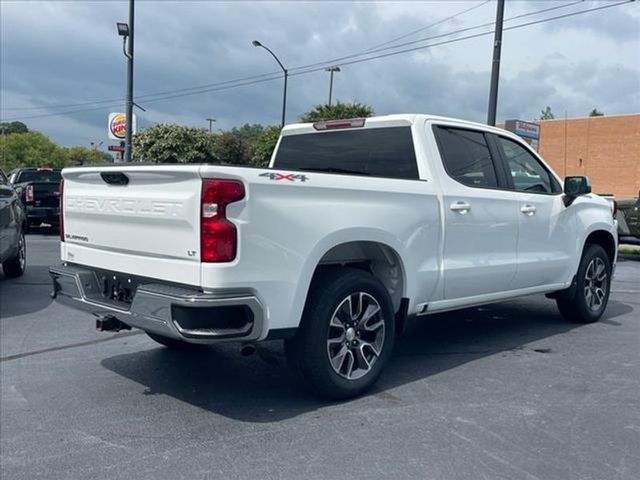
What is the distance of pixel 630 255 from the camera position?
47.9 feet

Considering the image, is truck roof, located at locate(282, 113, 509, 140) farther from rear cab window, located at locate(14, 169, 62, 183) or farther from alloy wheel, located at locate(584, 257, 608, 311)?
rear cab window, located at locate(14, 169, 62, 183)

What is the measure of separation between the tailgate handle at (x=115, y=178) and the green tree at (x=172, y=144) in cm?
2988

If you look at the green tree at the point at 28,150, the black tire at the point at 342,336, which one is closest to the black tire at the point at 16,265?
the black tire at the point at 342,336

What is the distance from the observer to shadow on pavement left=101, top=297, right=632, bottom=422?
4508mm

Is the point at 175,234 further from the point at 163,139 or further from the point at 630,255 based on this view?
the point at 163,139

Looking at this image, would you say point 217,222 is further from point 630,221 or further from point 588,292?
point 630,221

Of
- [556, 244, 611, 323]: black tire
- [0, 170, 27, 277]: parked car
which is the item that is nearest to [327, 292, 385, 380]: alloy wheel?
Result: [556, 244, 611, 323]: black tire

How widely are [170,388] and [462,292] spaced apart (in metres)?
2.43

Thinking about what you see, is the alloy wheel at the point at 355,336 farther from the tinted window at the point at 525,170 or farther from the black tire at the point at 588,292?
the black tire at the point at 588,292

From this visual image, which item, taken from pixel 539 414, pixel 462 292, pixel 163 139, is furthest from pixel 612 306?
pixel 163 139

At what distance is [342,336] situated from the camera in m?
4.43

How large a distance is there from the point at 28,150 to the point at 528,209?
8748 cm

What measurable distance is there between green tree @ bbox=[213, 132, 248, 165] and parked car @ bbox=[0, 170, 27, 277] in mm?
29583

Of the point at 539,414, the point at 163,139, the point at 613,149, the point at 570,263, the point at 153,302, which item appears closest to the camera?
the point at 153,302
